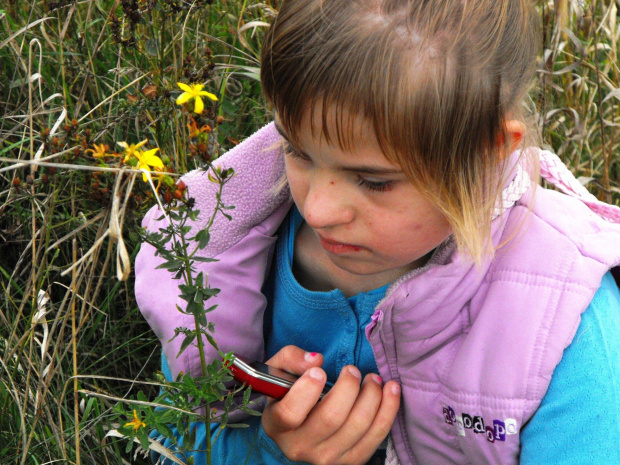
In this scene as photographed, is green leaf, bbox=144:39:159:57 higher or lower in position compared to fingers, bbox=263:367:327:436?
higher

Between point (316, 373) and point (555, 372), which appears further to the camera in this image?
point (316, 373)

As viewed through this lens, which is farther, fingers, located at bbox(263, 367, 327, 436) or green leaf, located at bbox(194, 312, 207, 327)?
fingers, located at bbox(263, 367, 327, 436)

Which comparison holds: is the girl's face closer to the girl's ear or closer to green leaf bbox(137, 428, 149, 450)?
the girl's ear

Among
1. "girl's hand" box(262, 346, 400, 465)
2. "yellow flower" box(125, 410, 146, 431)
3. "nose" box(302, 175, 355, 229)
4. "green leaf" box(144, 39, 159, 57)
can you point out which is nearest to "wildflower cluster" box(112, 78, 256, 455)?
"yellow flower" box(125, 410, 146, 431)

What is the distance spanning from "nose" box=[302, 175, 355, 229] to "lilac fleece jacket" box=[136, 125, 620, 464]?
0.27 m

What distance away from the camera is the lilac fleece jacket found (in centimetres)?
146

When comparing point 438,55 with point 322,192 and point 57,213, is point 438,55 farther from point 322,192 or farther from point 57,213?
point 57,213

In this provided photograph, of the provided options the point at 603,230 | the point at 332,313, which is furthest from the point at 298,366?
the point at 603,230

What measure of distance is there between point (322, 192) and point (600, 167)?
160cm

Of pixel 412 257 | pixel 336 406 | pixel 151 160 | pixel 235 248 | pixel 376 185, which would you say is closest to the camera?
pixel 151 160

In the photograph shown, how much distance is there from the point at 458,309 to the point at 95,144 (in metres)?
0.84

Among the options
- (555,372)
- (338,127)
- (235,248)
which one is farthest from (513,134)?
(235,248)

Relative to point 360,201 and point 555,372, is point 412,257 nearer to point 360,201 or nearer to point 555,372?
point 360,201

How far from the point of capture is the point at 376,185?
1.35 metres
